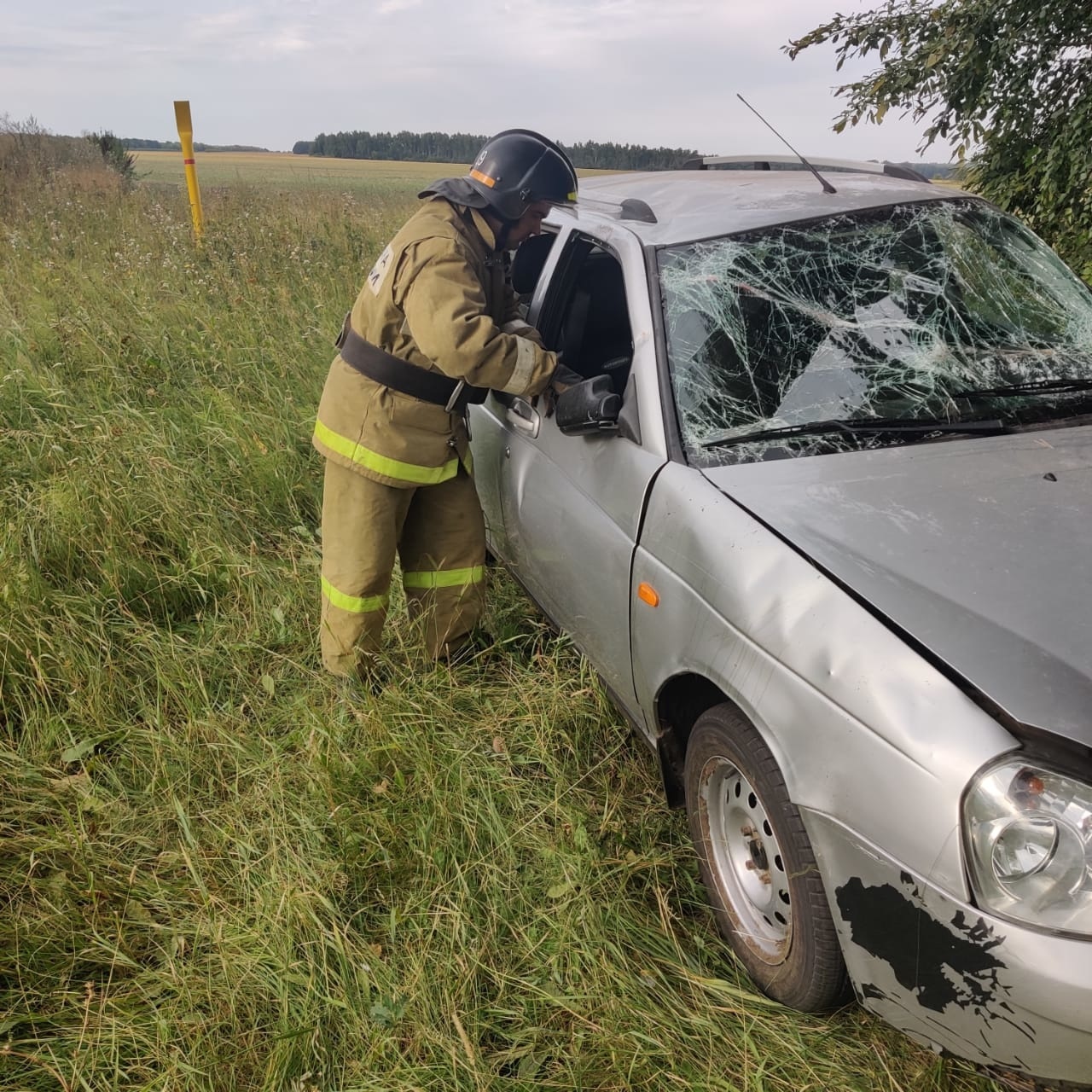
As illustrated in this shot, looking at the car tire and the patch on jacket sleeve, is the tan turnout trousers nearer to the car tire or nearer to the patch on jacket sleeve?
the patch on jacket sleeve

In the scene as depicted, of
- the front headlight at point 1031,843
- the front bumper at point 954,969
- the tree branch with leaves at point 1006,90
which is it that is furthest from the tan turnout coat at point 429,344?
the tree branch with leaves at point 1006,90

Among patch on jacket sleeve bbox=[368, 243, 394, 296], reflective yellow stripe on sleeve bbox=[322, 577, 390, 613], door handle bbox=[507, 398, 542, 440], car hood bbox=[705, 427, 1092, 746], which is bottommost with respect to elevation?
reflective yellow stripe on sleeve bbox=[322, 577, 390, 613]

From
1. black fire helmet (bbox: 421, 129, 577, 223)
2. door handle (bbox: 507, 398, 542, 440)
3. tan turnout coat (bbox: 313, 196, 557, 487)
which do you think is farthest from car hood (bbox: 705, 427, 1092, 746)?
black fire helmet (bbox: 421, 129, 577, 223)

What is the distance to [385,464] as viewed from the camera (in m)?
2.78

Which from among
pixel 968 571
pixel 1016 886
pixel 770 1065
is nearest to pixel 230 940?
pixel 770 1065

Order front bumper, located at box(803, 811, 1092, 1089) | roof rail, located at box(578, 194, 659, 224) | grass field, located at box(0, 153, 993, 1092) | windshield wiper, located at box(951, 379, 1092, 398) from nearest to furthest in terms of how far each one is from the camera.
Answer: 1. front bumper, located at box(803, 811, 1092, 1089)
2. grass field, located at box(0, 153, 993, 1092)
3. windshield wiper, located at box(951, 379, 1092, 398)
4. roof rail, located at box(578, 194, 659, 224)

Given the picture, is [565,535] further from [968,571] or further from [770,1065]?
[770,1065]

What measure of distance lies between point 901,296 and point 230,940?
2.39 m

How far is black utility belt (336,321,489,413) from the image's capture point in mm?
2752

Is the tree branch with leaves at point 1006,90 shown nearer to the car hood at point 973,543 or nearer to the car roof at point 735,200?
the car roof at point 735,200

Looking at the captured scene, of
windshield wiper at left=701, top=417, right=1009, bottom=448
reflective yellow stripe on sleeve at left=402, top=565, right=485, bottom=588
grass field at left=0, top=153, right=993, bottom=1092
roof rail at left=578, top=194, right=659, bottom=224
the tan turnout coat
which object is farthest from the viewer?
reflective yellow stripe on sleeve at left=402, top=565, right=485, bottom=588

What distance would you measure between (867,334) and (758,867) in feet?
4.58

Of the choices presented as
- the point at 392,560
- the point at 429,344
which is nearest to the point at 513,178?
the point at 429,344

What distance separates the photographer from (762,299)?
237 cm
